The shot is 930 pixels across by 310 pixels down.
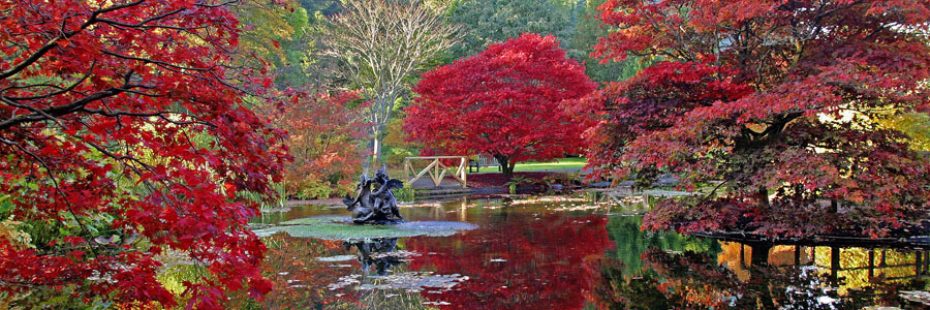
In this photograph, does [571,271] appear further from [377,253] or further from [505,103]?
[505,103]

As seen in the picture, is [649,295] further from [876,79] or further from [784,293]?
[876,79]

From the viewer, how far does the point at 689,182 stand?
942cm

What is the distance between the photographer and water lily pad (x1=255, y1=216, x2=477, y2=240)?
35.2 feet

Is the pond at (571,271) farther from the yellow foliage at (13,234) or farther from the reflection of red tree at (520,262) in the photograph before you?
the yellow foliage at (13,234)

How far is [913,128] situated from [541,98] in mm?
10139

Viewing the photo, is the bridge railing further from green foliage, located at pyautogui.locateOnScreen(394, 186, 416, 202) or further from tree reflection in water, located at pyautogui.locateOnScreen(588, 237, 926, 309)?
tree reflection in water, located at pyautogui.locateOnScreen(588, 237, 926, 309)

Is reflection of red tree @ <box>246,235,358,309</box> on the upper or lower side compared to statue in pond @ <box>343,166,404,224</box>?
lower

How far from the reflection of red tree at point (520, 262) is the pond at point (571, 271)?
0.05 ft

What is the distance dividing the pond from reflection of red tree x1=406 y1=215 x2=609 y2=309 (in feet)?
0.05

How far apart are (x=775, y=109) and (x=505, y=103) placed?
13953mm

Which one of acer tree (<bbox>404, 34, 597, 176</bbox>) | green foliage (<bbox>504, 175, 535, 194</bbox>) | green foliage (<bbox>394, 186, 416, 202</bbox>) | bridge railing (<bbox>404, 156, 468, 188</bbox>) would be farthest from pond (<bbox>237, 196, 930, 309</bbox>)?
acer tree (<bbox>404, 34, 597, 176</bbox>)

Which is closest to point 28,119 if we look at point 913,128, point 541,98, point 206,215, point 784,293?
point 206,215

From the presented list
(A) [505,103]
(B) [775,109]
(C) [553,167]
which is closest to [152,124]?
(B) [775,109]

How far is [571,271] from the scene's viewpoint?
784cm
